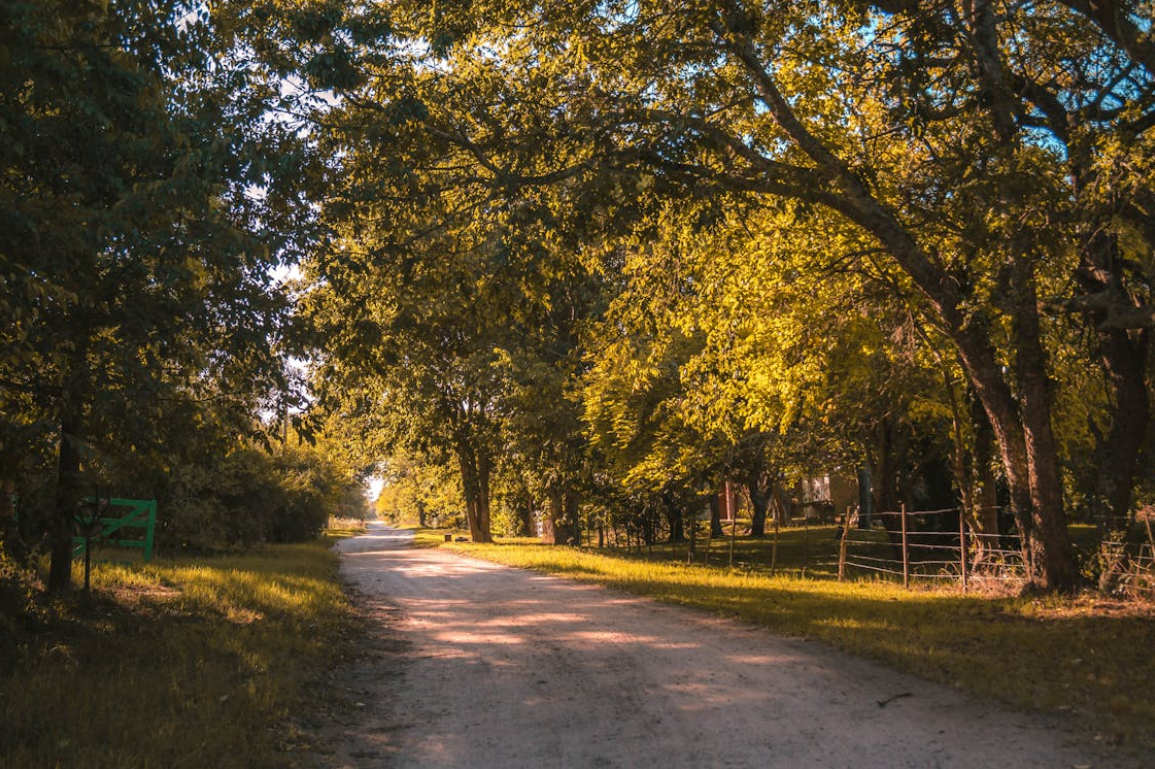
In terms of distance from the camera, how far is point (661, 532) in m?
35.3

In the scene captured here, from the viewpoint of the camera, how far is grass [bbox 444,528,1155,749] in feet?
24.3

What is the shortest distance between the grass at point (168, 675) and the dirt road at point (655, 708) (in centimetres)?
62

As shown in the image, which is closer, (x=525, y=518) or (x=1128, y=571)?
(x=1128, y=571)

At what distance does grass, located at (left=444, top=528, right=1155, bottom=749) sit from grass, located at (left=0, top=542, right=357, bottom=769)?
5.64 metres

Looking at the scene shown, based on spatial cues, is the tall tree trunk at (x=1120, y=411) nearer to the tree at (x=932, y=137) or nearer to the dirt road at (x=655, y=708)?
the tree at (x=932, y=137)

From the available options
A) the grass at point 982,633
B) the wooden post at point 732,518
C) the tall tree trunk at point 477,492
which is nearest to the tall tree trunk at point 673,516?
the wooden post at point 732,518

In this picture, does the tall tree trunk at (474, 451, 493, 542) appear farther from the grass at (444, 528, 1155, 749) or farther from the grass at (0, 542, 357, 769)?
the grass at (0, 542, 357, 769)

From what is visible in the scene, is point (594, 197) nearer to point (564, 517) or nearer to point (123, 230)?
point (123, 230)

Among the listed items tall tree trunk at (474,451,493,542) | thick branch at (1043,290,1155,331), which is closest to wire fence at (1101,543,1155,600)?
thick branch at (1043,290,1155,331)

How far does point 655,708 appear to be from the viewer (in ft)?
23.7

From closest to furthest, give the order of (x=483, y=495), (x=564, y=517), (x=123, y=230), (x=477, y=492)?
(x=123, y=230) → (x=564, y=517) → (x=483, y=495) → (x=477, y=492)

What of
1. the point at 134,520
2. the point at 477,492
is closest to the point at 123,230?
the point at 134,520

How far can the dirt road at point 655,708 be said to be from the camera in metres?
6.00

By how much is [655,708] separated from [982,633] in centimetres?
541
